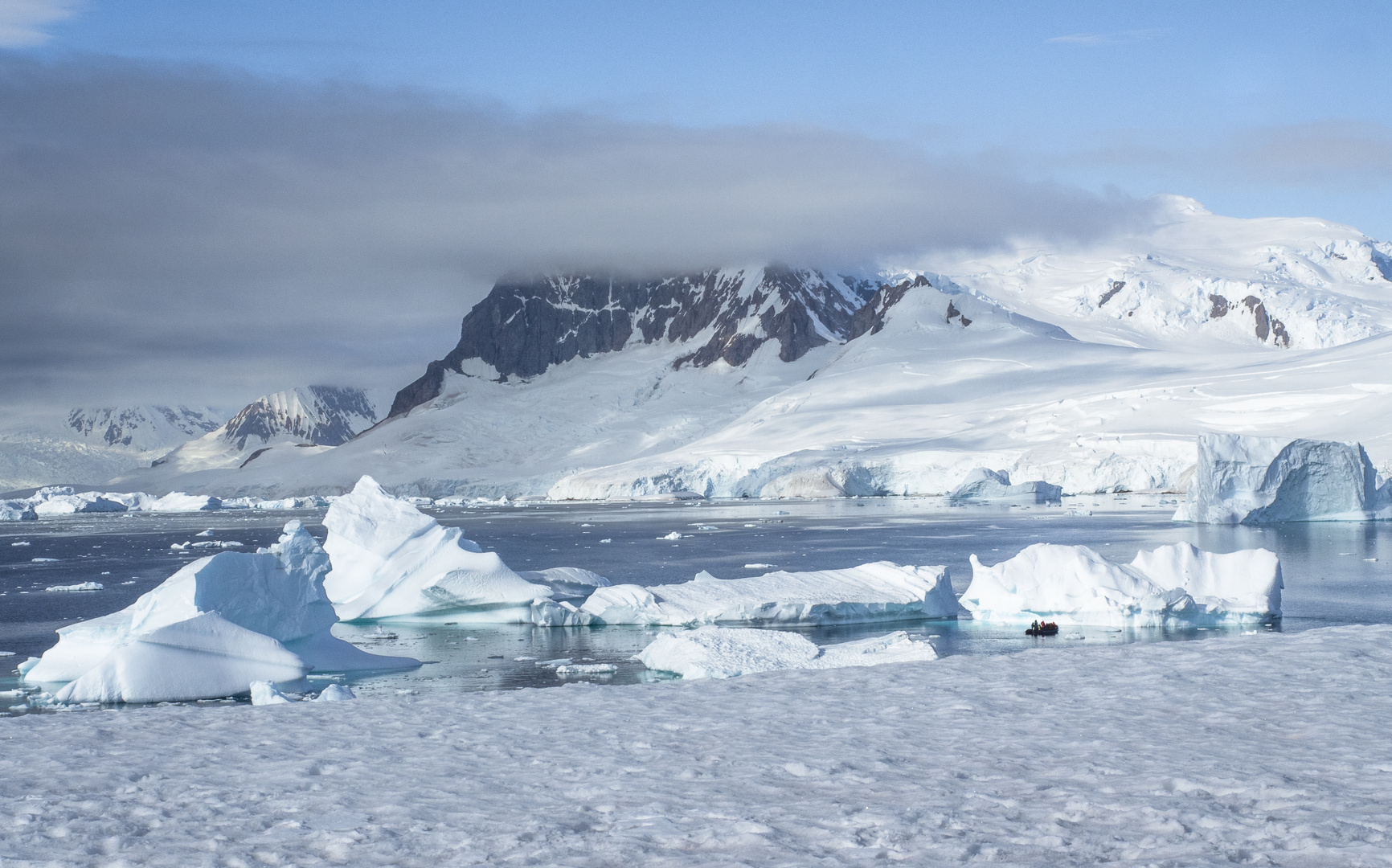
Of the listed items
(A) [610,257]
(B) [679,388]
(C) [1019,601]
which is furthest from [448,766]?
(A) [610,257]

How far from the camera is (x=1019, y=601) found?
1991 cm

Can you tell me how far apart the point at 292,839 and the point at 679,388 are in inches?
5805

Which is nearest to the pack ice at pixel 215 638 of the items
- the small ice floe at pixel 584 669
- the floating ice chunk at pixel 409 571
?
the small ice floe at pixel 584 669

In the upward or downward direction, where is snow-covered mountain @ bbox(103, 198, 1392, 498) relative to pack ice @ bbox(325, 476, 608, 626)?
upward

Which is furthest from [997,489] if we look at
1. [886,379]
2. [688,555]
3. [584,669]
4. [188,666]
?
[188,666]

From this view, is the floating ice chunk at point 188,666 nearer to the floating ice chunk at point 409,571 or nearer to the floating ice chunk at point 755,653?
the floating ice chunk at point 755,653

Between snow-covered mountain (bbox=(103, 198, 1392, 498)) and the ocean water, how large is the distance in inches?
420

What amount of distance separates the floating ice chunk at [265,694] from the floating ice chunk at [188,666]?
158 centimetres

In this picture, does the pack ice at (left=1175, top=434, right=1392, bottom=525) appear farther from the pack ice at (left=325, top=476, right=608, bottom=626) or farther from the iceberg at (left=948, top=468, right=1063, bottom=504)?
the pack ice at (left=325, top=476, right=608, bottom=626)

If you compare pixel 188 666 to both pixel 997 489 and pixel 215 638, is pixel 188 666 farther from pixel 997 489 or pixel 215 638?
pixel 997 489

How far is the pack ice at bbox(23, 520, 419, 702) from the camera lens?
1341 cm

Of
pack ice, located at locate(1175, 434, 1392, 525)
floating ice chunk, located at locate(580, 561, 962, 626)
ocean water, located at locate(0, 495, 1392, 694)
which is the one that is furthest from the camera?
pack ice, located at locate(1175, 434, 1392, 525)

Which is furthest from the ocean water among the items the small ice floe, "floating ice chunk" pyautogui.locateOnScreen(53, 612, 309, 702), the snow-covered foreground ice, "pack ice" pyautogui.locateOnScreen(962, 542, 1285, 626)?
the snow-covered foreground ice

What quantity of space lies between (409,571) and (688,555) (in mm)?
14457
